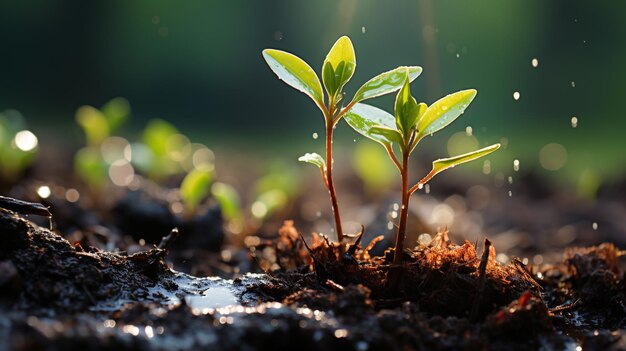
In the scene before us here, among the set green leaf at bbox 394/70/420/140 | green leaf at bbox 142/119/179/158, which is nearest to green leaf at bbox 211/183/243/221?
green leaf at bbox 142/119/179/158

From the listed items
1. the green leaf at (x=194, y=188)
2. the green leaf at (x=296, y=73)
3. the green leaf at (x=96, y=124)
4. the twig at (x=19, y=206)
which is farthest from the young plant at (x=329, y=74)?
the green leaf at (x=96, y=124)

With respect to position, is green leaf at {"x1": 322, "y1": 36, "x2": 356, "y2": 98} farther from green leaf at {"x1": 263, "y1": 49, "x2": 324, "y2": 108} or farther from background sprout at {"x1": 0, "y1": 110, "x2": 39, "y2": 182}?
background sprout at {"x1": 0, "y1": 110, "x2": 39, "y2": 182}

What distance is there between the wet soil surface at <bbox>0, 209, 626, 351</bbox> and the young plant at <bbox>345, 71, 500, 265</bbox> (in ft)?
0.39

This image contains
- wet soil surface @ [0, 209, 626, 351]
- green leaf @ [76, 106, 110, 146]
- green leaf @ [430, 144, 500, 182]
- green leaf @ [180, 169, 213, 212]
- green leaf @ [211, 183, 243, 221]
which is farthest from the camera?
green leaf @ [76, 106, 110, 146]

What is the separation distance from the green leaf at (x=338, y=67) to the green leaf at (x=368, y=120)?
0.06m

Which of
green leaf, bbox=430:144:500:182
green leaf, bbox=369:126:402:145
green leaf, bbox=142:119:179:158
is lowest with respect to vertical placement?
green leaf, bbox=430:144:500:182

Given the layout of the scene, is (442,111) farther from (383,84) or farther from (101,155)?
(101,155)

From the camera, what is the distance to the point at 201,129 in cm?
851

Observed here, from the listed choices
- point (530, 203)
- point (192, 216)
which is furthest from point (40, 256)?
point (530, 203)

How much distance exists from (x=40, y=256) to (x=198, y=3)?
326 inches

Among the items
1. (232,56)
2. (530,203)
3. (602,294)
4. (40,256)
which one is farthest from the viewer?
(232,56)

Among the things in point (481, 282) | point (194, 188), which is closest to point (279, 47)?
point (194, 188)

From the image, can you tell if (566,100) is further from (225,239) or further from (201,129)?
(225,239)

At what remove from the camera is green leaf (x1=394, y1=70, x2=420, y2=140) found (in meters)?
1.10
